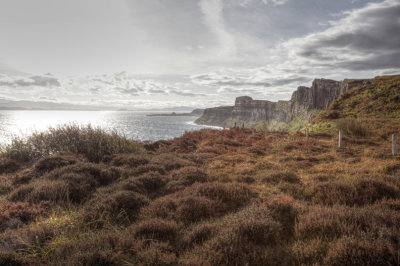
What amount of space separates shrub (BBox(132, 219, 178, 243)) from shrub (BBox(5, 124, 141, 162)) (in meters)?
7.55

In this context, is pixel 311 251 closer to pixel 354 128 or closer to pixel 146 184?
pixel 146 184

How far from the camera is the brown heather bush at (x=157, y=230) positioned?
11.8 feet

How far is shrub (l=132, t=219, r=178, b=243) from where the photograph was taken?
11.8 ft

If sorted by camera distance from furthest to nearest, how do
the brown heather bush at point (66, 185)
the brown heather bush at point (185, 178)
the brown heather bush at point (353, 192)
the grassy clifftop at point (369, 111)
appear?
1. the grassy clifftop at point (369, 111)
2. the brown heather bush at point (185, 178)
3. the brown heather bush at point (66, 185)
4. the brown heather bush at point (353, 192)

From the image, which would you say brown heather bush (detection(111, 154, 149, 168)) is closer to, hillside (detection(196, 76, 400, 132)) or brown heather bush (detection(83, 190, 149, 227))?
brown heather bush (detection(83, 190, 149, 227))

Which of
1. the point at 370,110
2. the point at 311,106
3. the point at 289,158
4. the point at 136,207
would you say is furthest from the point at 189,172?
the point at 311,106

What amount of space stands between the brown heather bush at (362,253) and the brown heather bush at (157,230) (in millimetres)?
2450

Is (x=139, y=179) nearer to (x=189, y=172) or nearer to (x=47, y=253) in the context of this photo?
(x=189, y=172)

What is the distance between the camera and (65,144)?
10961 mm

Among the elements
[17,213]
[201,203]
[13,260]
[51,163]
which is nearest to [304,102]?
[201,203]

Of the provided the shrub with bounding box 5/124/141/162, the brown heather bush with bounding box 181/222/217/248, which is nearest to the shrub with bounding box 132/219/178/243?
the brown heather bush with bounding box 181/222/217/248

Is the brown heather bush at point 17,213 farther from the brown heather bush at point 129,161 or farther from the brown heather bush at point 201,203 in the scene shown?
the brown heather bush at point 129,161

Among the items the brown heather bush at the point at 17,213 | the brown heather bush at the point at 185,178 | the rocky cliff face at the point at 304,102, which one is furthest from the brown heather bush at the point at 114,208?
the rocky cliff face at the point at 304,102

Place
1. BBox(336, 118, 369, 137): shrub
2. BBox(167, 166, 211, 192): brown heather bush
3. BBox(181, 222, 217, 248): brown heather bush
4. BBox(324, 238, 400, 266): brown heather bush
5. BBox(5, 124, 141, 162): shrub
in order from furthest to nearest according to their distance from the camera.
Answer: BBox(336, 118, 369, 137): shrub
BBox(5, 124, 141, 162): shrub
BBox(167, 166, 211, 192): brown heather bush
BBox(181, 222, 217, 248): brown heather bush
BBox(324, 238, 400, 266): brown heather bush
